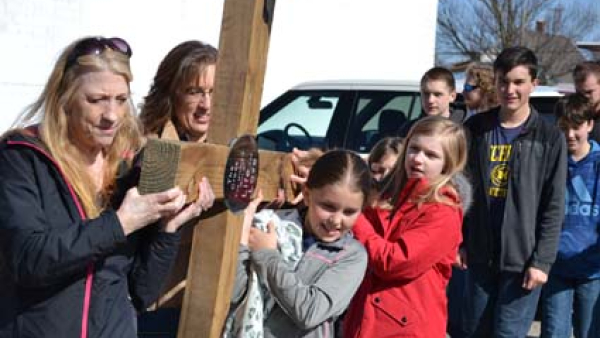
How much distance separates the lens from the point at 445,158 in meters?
3.62

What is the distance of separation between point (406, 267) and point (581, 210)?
2100 mm

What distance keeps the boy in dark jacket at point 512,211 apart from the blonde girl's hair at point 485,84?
2058 millimetres

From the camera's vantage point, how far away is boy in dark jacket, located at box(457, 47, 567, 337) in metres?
4.50

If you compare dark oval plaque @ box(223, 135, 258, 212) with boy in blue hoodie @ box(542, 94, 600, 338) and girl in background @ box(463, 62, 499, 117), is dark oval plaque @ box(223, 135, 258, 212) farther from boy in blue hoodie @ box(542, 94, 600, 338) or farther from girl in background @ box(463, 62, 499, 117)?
girl in background @ box(463, 62, 499, 117)

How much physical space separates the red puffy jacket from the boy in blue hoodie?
160 cm

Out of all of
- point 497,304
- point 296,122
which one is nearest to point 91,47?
point 497,304

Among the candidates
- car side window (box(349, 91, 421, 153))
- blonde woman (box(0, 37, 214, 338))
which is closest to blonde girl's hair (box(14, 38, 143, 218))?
blonde woman (box(0, 37, 214, 338))

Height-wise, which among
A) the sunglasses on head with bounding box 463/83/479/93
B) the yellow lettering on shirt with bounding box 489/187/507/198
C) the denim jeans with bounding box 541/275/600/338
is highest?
the sunglasses on head with bounding box 463/83/479/93

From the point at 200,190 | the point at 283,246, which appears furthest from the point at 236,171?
the point at 283,246

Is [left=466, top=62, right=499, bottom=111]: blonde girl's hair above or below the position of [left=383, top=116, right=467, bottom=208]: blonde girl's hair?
above

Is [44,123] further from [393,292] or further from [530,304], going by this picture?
[530,304]

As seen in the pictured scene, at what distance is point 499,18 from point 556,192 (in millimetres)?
33160

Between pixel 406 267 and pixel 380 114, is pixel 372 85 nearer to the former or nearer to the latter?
pixel 380 114

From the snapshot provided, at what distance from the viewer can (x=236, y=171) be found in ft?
8.50
